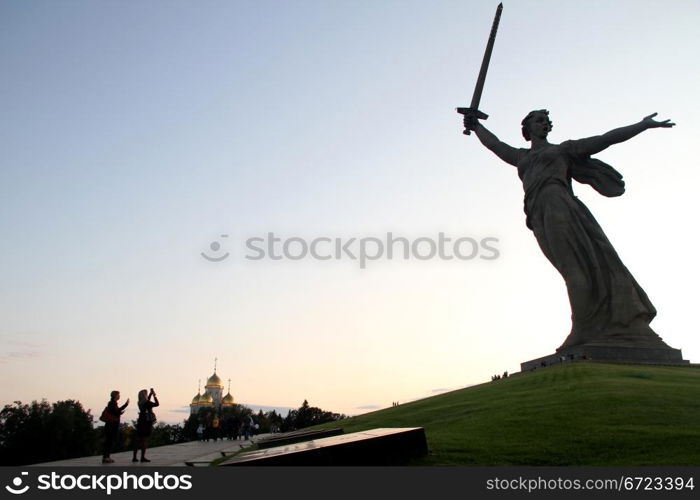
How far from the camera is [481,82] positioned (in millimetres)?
25594

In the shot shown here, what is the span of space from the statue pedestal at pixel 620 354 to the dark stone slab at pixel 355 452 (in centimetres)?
1370

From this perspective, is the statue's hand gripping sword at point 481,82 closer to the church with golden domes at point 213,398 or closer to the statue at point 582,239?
the statue at point 582,239

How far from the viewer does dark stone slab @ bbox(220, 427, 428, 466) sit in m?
6.98

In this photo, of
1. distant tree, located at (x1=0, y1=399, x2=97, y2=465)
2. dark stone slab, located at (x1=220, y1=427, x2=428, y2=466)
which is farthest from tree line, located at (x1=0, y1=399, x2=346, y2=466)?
dark stone slab, located at (x1=220, y1=427, x2=428, y2=466)

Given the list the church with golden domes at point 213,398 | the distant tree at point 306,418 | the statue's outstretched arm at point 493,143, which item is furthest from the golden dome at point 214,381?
the statue's outstretched arm at point 493,143

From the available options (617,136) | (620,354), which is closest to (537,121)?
(617,136)

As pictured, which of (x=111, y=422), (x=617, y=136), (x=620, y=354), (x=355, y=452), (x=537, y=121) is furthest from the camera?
(x=537, y=121)

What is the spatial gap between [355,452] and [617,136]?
769 inches

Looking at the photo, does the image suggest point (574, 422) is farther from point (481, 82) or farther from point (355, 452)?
point (481, 82)

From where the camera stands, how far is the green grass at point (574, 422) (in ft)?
26.2

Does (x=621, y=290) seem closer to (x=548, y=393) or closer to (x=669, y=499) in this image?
(x=548, y=393)

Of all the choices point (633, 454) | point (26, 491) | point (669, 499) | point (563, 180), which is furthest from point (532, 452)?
point (563, 180)

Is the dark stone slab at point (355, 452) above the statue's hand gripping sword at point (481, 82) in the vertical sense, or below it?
below

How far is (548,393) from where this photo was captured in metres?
13.4
